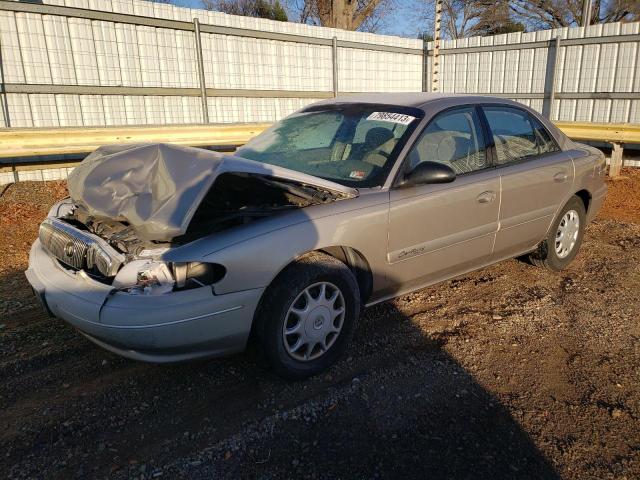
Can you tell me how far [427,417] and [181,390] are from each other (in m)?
1.41

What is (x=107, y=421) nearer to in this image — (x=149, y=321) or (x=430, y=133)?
(x=149, y=321)

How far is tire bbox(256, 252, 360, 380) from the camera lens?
2.85m

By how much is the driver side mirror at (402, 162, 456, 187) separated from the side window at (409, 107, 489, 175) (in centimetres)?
16

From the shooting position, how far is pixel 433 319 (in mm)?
3928

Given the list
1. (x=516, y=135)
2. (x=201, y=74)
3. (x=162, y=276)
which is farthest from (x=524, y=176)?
(x=201, y=74)

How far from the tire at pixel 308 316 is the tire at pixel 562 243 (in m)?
2.47

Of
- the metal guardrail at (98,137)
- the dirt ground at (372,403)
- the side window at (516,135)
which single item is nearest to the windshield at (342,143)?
the side window at (516,135)

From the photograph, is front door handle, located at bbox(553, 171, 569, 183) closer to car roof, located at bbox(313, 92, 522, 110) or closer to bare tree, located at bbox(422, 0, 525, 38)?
car roof, located at bbox(313, 92, 522, 110)

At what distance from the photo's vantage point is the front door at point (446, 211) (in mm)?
3465

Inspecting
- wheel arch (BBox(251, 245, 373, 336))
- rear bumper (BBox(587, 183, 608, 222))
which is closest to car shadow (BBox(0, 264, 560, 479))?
wheel arch (BBox(251, 245, 373, 336))

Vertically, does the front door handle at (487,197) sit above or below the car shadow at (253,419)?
above

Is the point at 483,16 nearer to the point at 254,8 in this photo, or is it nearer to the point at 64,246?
the point at 254,8

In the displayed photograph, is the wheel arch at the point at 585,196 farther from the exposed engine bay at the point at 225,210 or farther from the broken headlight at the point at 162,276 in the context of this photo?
the broken headlight at the point at 162,276

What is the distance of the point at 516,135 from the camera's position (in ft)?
14.5
